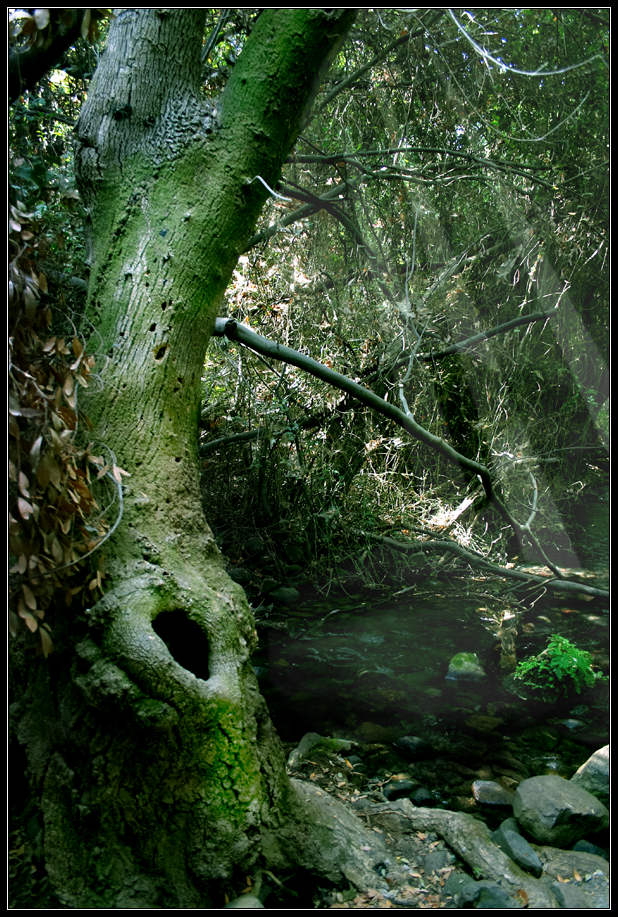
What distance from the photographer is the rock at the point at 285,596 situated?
6.06 meters

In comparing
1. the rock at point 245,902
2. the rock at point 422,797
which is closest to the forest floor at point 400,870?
the rock at point 245,902

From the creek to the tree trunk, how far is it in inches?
58.6

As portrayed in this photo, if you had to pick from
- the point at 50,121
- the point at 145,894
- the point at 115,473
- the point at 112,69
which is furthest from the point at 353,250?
the point at 145,894

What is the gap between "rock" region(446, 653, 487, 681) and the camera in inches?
188

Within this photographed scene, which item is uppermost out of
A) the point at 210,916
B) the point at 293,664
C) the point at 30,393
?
the point at 30,393

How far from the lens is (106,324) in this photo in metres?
2.45

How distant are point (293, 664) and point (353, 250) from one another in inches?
152

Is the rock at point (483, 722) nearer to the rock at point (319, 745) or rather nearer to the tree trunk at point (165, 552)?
the rock at point (319, 745)

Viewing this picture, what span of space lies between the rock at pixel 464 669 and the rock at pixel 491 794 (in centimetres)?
133

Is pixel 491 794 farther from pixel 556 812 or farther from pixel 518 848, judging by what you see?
pixel 518 848

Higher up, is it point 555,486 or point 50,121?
point 50,121

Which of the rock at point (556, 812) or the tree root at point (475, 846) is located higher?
the rock at point (556, 812)

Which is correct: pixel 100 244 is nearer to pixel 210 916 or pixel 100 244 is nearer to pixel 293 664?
pixel 210 916

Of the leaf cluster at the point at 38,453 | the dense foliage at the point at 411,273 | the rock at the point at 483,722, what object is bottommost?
the rock at the point at 483,722
